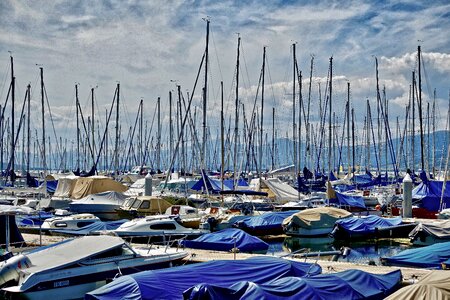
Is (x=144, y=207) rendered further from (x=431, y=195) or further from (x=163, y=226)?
(x=431, y=195)

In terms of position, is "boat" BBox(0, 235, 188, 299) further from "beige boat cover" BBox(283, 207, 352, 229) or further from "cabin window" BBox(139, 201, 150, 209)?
"cabin window" BBox(139, 201, 150, 209)

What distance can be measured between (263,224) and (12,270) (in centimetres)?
2345

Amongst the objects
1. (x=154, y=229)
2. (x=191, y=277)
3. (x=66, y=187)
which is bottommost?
(x=154, y=229)

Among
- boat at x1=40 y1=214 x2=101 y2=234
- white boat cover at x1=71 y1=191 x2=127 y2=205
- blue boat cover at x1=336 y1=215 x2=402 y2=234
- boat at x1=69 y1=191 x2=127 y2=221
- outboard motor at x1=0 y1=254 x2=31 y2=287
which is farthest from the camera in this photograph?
white boat cover at x1=71 y1=191 x2=127 y2=205

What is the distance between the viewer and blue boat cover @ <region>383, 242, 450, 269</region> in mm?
24672

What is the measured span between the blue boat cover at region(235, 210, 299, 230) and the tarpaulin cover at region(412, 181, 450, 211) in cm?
1362

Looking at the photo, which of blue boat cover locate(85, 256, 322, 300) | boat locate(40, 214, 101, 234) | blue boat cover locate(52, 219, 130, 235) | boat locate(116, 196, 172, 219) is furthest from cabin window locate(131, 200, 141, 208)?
blue boat cover locate(85, 256, 322, 300)

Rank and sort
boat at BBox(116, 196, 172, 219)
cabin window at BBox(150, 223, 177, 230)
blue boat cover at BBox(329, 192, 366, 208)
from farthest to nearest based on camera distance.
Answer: blue boat cover at BBox(329, 192, 366, 208) < boat at BBox(116, 196, 172, 219) < cabin window at BBox(150, 223, 177, 230)

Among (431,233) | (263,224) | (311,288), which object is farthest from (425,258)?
(263,224)

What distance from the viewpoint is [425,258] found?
988 inches

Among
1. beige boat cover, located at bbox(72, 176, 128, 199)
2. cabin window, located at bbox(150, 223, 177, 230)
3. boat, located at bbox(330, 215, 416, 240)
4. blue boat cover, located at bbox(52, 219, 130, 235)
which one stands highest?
beige boat cover, located at bbox(72, 176, 128, 199)

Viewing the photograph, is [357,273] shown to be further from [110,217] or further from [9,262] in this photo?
[110,217]

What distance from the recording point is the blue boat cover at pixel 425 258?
24.7 metres

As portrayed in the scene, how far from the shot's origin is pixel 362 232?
3972cm
